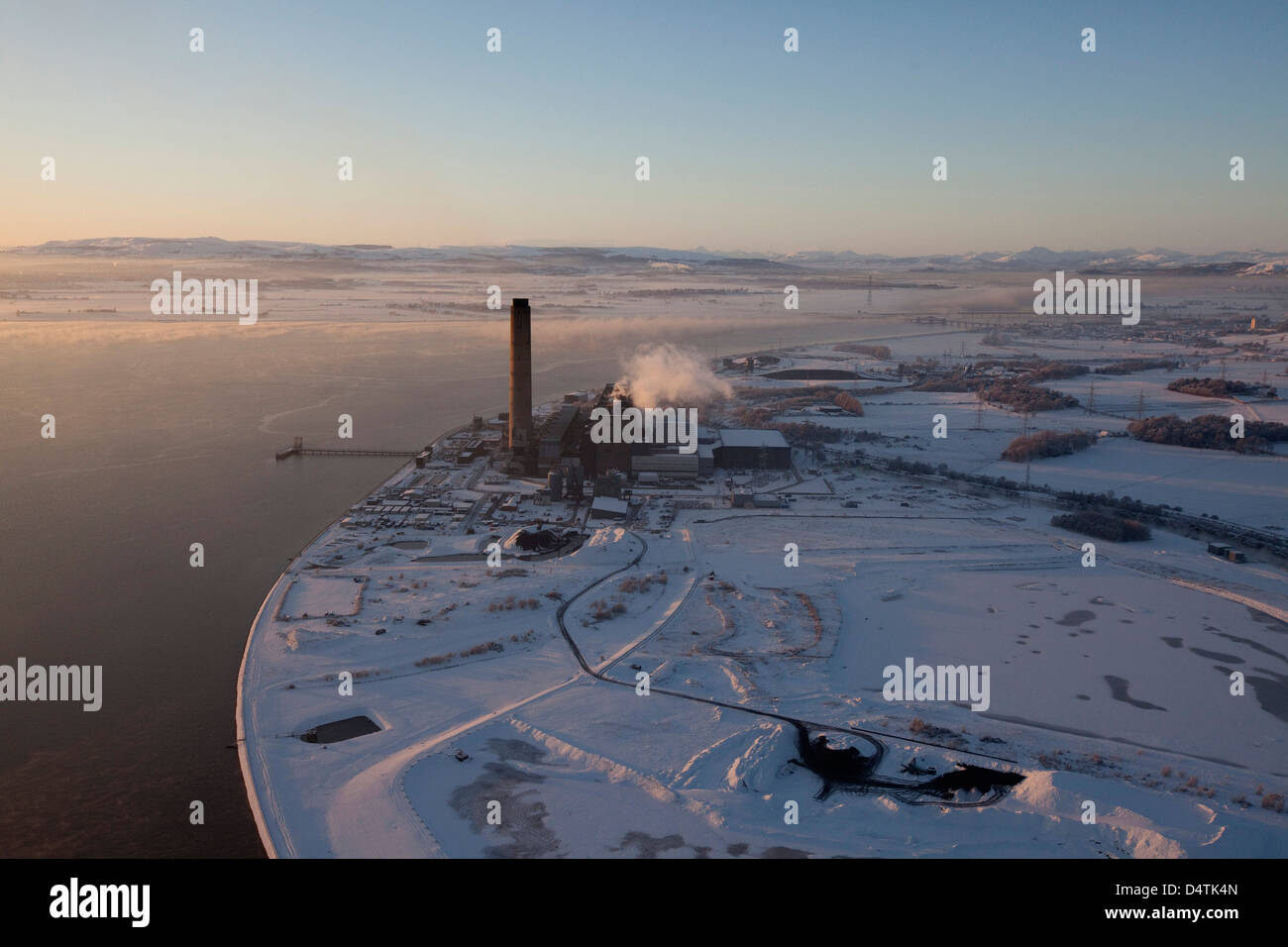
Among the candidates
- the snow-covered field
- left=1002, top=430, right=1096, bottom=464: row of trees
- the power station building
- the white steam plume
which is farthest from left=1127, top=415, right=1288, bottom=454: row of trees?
the white steam plume

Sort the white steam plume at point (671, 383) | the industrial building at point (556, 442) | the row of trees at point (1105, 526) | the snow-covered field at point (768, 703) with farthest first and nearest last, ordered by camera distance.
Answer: the white steam plume at point (671, 383) < the industrial building at point (556, 442) < the row of trees at point (1105, 526) < the snow-covered field at point (768, 703)

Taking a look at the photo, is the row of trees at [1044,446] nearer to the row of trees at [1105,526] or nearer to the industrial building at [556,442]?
the row of trees at [1105,526]

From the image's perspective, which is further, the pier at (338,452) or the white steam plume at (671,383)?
the white steam plume at (671,383)

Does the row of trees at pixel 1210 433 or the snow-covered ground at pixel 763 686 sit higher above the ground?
the row of trees at pixel 1210 433

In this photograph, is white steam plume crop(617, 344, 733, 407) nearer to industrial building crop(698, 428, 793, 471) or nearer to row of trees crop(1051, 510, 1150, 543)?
industrial building crop(698, 428, 793, 471)

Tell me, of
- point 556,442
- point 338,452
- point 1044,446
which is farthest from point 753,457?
point 338,452

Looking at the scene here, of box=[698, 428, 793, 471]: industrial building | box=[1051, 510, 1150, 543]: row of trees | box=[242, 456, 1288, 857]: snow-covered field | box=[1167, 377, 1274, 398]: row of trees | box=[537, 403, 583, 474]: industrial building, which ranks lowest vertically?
box=[242, 456, 1288, 857]: snow-covered field

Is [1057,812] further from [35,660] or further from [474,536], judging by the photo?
[35,660]

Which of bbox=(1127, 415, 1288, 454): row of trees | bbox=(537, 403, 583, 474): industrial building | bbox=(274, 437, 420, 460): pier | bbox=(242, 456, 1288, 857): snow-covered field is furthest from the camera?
bbox=(1127, 415, 1288, 454): row of trees

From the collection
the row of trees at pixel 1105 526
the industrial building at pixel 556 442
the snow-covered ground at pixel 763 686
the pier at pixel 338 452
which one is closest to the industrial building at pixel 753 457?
the industrial building at pixel 556 442
